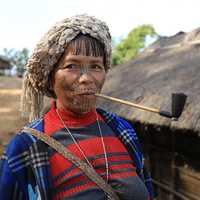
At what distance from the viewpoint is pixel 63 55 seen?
1.40m

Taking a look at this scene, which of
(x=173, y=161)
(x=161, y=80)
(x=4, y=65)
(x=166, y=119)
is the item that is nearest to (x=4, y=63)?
(x=4, y=65)

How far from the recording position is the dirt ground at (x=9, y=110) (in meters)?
15.2

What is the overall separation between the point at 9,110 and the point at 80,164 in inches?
750

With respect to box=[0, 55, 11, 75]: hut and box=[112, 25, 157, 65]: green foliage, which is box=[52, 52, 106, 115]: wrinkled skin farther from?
box=[0, 55, 11, 75]: hut

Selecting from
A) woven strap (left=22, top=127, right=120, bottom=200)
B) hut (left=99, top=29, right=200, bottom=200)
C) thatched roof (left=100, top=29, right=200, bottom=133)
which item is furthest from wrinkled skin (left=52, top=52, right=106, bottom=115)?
hut (left=99, top=29, right=200, bottom=200)

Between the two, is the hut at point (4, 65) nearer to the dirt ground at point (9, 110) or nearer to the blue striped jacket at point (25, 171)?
the dirt ground at point (9, 110)

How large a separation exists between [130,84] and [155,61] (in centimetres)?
120

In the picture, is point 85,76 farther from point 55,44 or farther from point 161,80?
point 161,80

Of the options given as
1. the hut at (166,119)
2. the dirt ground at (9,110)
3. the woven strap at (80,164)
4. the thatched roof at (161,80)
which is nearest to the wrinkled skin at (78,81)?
the woven strap at (80,164)

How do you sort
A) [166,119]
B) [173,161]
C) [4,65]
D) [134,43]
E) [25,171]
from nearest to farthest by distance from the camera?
[25,171] → [166,119] → [173,161] → [134,43] → [4,65]

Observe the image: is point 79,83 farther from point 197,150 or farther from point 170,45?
point 170,45

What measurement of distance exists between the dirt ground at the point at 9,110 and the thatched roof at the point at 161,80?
6366 mm

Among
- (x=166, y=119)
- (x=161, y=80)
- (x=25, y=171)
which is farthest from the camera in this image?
(x=161, y=80)

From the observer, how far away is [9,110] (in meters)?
19.9
